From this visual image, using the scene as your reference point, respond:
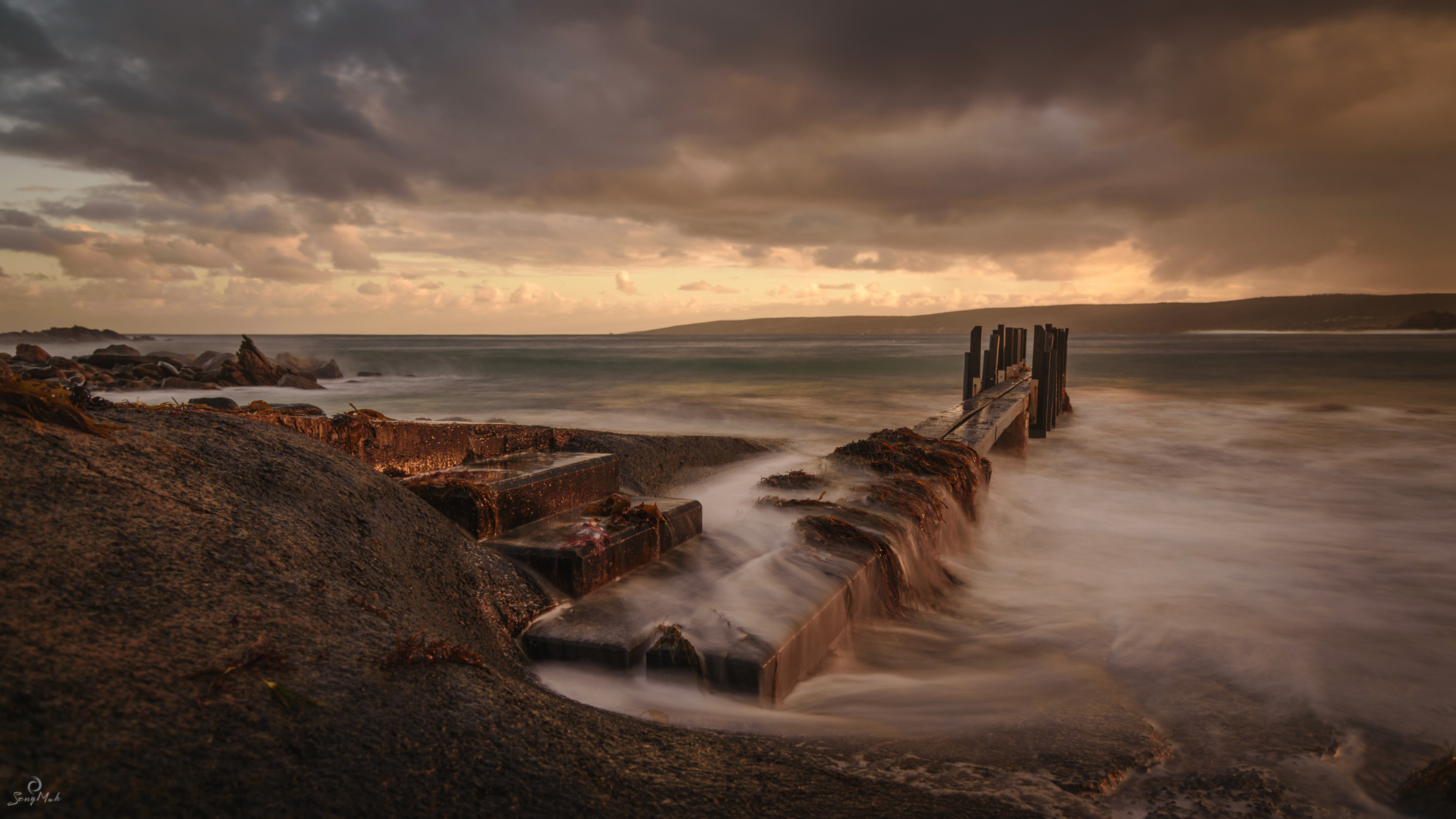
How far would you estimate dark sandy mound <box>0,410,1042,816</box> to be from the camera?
1.22 m

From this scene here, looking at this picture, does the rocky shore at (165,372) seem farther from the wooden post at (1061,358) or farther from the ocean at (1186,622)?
the wooden post at (1061,358)

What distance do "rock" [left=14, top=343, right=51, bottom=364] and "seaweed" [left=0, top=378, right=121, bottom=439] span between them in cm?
2084

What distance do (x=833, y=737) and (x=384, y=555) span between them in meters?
1.63

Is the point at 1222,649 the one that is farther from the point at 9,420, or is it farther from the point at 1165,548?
the point at 9,420

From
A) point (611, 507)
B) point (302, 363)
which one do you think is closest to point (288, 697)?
point (611, 507)

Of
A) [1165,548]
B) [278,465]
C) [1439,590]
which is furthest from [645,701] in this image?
[1439,590]

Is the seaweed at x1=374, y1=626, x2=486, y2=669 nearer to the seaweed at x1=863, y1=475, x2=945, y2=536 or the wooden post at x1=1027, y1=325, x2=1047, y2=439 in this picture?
the seaweed at x1=863, y1=475, x2=945, y2=536

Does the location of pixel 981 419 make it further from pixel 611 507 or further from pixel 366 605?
pixel 366 605

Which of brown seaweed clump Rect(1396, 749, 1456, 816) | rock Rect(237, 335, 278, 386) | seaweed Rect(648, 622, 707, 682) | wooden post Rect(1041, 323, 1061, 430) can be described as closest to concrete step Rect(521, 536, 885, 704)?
seaweed Rect(648, 622, 707, 682)

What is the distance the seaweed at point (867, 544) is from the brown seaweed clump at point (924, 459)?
1282 mm

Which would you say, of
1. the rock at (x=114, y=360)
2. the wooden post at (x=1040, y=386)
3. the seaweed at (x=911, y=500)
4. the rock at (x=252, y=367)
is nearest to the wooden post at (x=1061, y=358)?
the wooden post at (x=1040, y=386)

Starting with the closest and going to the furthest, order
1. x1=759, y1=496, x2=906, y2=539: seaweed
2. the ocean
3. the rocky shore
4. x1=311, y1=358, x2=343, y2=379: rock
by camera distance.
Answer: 1. the ocean
2. x1=759, y1=496, x2=906, y2=539: seaweed
3. the rocky shore
4. x1=311, y1=358, x2=343, y2=379: rock

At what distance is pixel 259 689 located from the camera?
4.68 ft

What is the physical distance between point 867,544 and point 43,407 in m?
3.11
